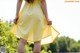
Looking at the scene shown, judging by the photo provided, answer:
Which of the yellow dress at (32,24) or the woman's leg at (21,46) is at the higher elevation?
the yellow dress at (32,24)

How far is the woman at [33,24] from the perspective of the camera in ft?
17.6

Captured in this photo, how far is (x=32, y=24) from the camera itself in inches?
211

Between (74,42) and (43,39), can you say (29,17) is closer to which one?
(43,39)

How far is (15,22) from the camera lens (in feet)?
17.9

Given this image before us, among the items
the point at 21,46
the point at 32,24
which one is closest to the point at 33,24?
the point at 32,24

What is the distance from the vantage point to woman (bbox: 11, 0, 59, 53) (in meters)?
5.37

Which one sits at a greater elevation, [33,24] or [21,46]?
[33,24]

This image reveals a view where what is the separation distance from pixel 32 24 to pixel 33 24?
0.05 ft

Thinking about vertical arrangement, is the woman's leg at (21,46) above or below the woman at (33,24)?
below

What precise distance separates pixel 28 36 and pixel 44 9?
44cm

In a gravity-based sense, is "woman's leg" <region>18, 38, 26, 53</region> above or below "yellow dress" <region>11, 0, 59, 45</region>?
below

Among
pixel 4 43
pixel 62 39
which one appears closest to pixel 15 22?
pixel 4 43

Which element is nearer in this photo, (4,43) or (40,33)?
(40,33)

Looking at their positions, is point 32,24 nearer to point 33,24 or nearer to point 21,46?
point 33,24
